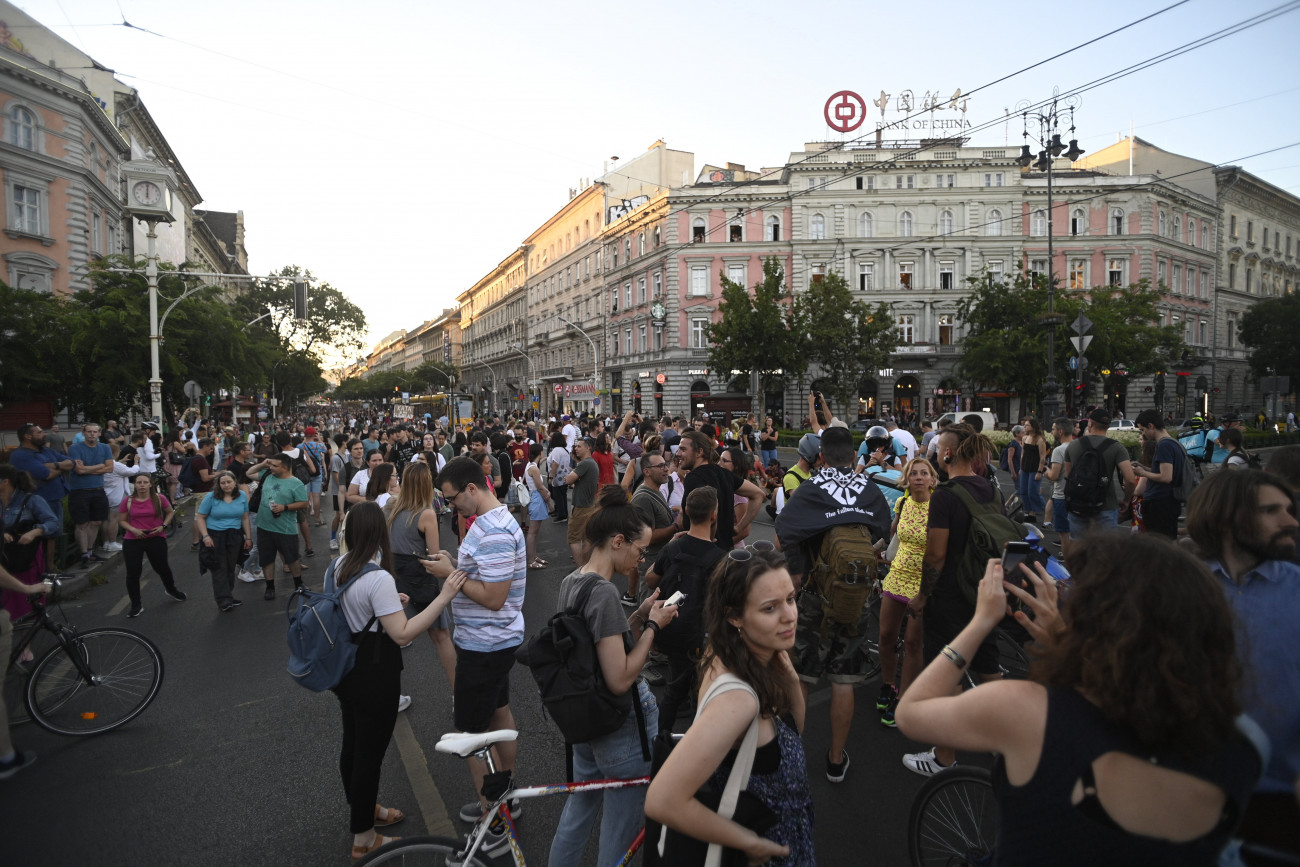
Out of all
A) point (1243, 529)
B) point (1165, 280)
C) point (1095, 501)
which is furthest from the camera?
point (1165, 280)

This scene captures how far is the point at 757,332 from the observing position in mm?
38156

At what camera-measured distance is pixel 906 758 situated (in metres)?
4.43

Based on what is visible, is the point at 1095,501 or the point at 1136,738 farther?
the point at 1095,501

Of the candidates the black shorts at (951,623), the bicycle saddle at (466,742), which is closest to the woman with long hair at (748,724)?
the bicycle saddle at (466,742)

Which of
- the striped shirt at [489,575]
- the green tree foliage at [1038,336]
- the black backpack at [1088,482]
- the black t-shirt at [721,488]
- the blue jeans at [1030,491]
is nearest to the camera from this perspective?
the striped shirt at [489,575]

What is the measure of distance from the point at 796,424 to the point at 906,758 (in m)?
42.0

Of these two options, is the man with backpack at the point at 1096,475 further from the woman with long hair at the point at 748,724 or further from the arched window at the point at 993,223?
the arched window at the point at 993,223

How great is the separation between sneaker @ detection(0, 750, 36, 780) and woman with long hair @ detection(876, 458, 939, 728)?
574 centimetres

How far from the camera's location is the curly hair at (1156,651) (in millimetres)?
1472

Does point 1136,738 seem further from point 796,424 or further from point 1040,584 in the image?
point 796,424

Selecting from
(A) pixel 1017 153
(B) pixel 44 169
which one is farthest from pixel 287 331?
(A) pixel 1017 153

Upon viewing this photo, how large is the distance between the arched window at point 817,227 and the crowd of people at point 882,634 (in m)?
39.6

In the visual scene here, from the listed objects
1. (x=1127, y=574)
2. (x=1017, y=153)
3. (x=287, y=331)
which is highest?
(x=1017, y=153)

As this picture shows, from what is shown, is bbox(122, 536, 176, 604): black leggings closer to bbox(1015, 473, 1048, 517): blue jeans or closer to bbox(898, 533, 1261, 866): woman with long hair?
bbox(898, 533, 1261, 866): woman with long hair
